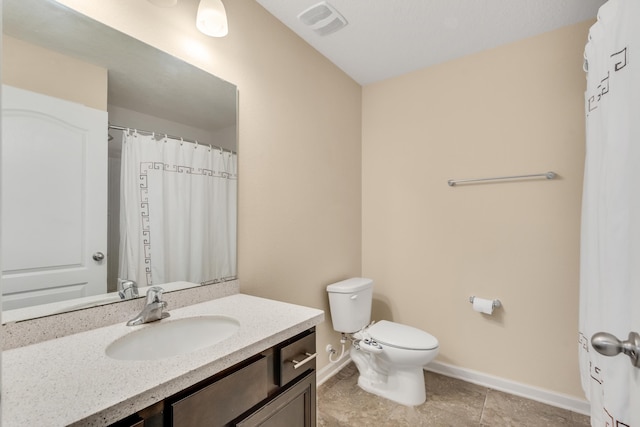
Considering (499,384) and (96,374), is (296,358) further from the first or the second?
(499,384)

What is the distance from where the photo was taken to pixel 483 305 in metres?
2.10

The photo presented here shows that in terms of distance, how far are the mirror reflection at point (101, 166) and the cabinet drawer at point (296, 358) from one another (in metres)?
0.57

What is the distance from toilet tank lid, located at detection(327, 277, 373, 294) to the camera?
2.15 metres

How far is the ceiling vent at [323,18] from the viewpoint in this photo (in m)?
1.76

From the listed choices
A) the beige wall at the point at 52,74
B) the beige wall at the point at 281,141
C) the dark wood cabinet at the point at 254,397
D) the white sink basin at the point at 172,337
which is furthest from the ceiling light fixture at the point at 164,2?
the dark wood cabinet at the point at 254,397

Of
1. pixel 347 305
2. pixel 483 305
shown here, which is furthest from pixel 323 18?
pixel 483 305

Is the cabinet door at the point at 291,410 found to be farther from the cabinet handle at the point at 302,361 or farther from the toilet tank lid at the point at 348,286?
the toilet tank lid at the point at 348,286

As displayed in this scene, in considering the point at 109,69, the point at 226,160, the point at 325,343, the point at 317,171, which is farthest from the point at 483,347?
the point at 109,69

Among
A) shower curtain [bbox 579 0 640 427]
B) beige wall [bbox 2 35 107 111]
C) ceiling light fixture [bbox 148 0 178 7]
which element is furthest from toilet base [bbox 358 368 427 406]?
ceiling light fixture [bbox 148 0 178 7]

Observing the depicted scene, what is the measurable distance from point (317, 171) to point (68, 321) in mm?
1541

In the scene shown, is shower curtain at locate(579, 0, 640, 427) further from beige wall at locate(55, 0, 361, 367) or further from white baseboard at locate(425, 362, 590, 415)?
beige wall at locate(55, 0, 361, 367)

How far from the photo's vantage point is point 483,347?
7.20 feet

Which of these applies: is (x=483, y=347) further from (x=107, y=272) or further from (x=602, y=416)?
(x=107, y=272)

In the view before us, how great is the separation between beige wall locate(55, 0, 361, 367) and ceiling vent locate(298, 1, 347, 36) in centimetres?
17
